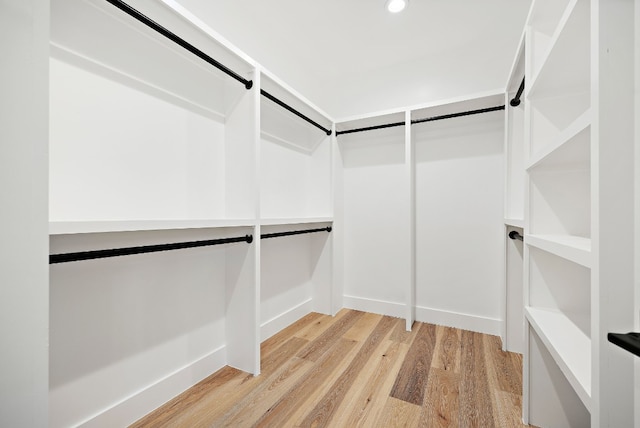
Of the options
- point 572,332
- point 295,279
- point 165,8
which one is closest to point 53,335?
point 165,8

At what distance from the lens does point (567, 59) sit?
0.91 meters

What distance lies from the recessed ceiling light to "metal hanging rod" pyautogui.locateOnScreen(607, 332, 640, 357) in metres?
1.88

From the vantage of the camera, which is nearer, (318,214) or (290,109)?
(290,109)

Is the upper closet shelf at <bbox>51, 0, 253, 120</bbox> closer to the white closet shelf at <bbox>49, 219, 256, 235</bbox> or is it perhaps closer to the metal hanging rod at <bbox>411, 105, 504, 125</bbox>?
the white closet shelf at <bbox>49, 219, 256, 235</bbox>

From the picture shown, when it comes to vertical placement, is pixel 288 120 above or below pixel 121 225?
above

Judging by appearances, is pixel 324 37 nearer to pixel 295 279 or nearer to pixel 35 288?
pixel 295 279

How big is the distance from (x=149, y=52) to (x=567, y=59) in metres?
1.58

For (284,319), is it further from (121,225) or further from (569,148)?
(569,148)

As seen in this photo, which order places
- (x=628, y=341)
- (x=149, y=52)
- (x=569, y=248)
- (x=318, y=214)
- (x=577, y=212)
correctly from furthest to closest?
(x=318, y=214) → (x=149, y=52) → (x=577, y=212) → (x=569, y=248) → (x=628, y=341)

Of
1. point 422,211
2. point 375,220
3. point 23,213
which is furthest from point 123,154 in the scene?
point 422,211

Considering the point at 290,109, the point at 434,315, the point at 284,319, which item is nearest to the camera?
the point at 290,109

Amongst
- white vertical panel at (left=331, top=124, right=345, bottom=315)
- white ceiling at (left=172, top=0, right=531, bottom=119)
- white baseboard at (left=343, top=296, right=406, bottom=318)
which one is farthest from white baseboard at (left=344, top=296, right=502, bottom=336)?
white ceiling at (left=172, top=0, right=531, bottom=119)

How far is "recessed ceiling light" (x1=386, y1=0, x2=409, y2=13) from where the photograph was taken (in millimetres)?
1651

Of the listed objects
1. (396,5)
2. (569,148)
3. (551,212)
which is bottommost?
(551,212)
